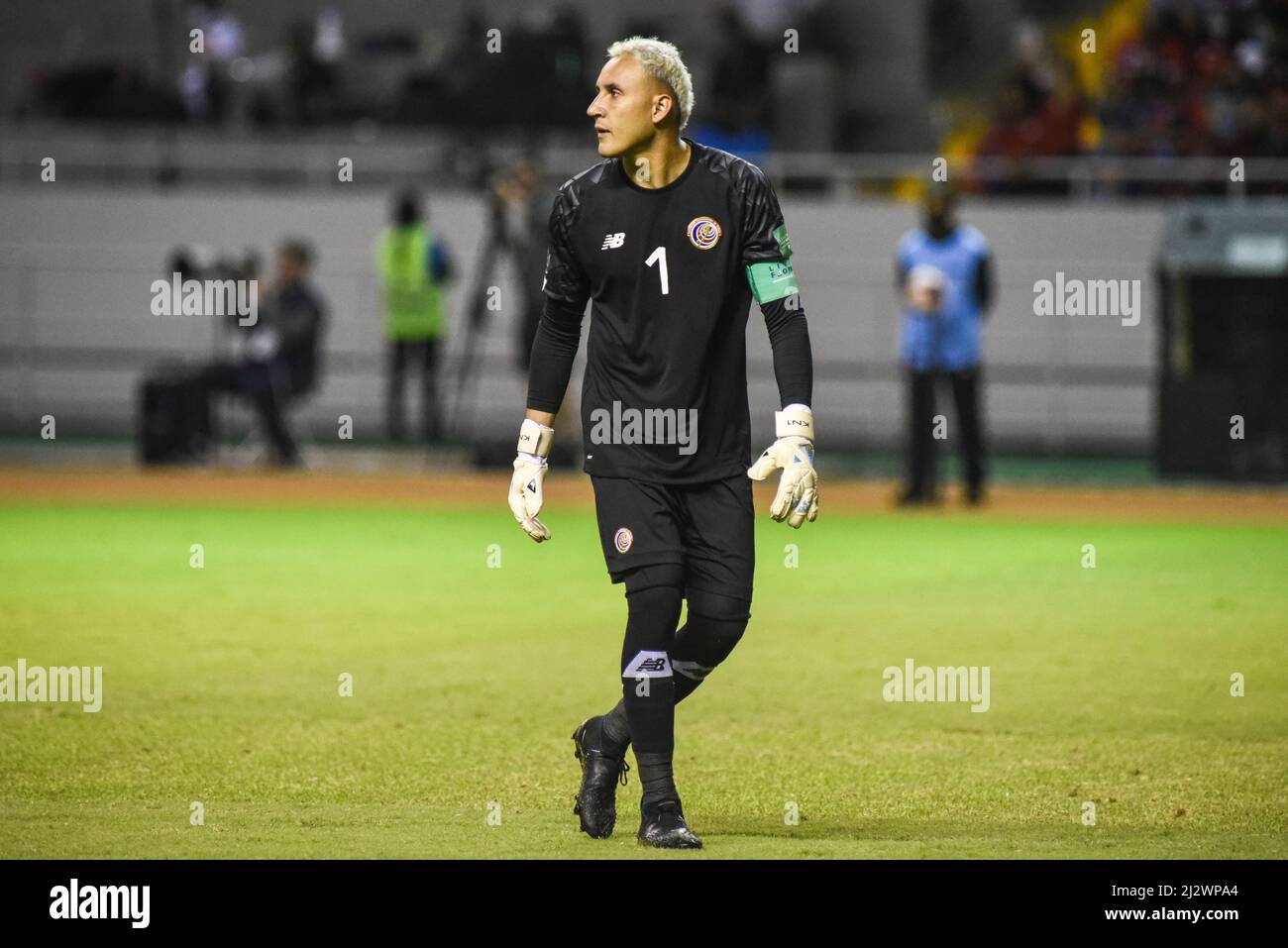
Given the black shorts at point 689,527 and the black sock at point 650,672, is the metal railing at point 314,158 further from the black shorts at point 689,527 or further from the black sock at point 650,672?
the black sock at point 650,672

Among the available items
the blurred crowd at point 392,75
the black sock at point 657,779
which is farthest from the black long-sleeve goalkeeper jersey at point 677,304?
the blurred crowd at point 392,75

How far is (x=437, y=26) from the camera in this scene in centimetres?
2980

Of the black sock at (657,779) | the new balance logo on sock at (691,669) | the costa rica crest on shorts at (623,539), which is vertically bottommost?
the black sock at (657,779)

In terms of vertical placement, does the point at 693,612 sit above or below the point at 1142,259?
below

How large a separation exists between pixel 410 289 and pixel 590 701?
48.9 feet

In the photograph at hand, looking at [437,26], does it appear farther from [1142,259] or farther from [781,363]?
[781,363]

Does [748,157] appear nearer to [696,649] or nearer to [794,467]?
[696,649]

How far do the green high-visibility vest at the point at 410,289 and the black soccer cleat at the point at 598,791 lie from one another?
17217 mm

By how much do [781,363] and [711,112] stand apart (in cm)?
1962

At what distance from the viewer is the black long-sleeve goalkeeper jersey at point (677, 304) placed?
680cm

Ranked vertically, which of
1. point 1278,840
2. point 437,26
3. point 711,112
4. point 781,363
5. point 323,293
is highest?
point 437,26

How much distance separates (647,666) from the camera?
6.69 m

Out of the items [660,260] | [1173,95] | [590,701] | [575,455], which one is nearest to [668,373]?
[660,260]

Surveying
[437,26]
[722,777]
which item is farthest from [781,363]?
[437,26]
